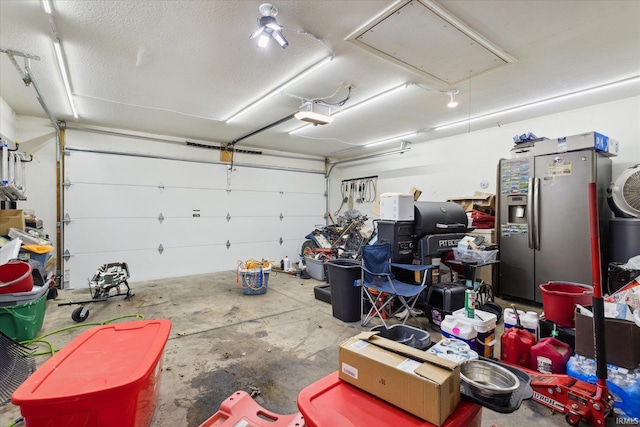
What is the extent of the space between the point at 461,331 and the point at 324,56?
108 inches

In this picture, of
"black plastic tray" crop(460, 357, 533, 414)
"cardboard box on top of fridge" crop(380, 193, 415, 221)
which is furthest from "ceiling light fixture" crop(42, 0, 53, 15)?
"cardboard box on top of fridge" crop(380, 193, 415, 221)

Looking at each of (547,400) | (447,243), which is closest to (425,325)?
(447,243)

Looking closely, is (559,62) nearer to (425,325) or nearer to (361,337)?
(425,325)

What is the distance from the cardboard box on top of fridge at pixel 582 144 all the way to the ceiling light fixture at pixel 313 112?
9.60 ft

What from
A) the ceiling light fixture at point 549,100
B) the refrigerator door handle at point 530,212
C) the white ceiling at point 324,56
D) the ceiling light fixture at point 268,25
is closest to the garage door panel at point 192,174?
the white ceiling at point 324,56

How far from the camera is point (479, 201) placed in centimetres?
483

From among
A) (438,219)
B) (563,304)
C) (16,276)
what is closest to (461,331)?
(563,304)

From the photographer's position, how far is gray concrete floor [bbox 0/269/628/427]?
1966 millimetres

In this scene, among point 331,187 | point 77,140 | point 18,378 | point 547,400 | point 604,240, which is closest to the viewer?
point 547,400

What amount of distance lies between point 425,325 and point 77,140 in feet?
20.5

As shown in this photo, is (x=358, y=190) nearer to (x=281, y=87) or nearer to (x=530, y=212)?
(x=530, y=212)

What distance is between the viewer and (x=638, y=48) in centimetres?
266

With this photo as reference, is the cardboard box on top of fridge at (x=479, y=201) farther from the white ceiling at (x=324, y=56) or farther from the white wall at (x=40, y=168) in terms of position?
the white wall at (x=40, y=168)

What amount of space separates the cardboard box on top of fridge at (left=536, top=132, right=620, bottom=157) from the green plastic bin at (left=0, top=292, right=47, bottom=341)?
20.1 ft
